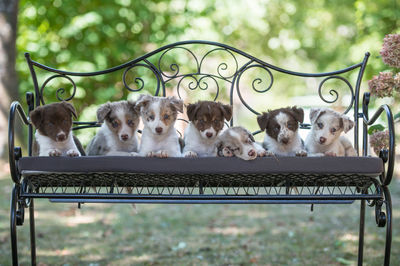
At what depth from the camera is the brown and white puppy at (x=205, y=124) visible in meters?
3.55

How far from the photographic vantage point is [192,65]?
1062 cm

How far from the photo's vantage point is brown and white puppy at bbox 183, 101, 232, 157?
3.55 m

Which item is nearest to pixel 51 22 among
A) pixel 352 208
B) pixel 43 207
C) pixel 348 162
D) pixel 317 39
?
pixel 43 207

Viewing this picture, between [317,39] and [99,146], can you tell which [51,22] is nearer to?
[99,146]

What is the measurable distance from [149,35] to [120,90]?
1603 mm

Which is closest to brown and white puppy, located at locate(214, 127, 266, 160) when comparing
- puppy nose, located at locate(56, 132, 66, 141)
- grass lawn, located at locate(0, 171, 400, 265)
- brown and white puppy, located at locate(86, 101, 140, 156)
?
brown and white puppy, located at locate(86, 101, 140, 156)

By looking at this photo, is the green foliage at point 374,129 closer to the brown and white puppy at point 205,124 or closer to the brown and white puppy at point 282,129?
the brown and white puppy at point 282,129

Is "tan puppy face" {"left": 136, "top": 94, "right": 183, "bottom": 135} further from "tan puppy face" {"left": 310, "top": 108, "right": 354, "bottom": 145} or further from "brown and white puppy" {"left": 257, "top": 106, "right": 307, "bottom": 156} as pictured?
"tan puppy face" {"left": 310, "top": 108, "right": 354, "bottom": 145}

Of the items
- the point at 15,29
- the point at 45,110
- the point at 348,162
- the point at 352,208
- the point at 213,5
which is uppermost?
the point at 213,5

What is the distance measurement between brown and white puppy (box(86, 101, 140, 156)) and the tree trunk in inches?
240

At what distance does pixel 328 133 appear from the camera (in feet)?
11.9

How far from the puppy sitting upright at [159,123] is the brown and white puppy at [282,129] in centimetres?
67

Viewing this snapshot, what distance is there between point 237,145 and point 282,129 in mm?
430

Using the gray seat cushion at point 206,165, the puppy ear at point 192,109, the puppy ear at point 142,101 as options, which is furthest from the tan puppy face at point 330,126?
the puppy ear at point 142,101
